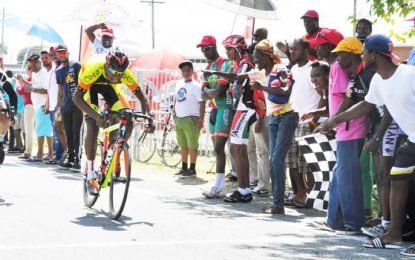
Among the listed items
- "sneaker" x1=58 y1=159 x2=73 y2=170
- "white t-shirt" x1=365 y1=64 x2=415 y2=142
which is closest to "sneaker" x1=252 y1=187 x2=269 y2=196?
"white t-shirt" x1=365 y1=64 x2=415 y2=142

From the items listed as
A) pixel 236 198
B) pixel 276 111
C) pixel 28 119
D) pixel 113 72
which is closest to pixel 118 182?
pixel 113 72

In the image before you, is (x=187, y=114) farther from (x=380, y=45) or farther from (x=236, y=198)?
(x=380, y=45)

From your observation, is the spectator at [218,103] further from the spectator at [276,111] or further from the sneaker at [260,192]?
the spectator at [276,111]

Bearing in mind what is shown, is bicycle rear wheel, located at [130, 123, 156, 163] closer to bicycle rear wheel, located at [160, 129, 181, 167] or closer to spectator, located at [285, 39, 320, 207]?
bicycle rear wheel, located at [160, 129, 181, 167]

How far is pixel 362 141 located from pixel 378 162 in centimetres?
33

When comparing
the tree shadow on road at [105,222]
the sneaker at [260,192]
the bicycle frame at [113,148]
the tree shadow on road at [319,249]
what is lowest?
the tree shadow on road at [319,249]

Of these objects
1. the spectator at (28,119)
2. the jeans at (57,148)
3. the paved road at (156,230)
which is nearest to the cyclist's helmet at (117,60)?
the paved road at (156,230)

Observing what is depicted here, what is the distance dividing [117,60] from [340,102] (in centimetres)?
265

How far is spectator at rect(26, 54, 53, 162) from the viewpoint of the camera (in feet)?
51.9

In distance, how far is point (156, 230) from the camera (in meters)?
8.00

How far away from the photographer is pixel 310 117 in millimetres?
9289

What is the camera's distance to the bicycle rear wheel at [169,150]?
1570cm

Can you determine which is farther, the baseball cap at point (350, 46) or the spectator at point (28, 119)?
the spectator at point (28, 119)

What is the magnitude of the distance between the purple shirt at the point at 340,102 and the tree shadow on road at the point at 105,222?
2270 millimetres
